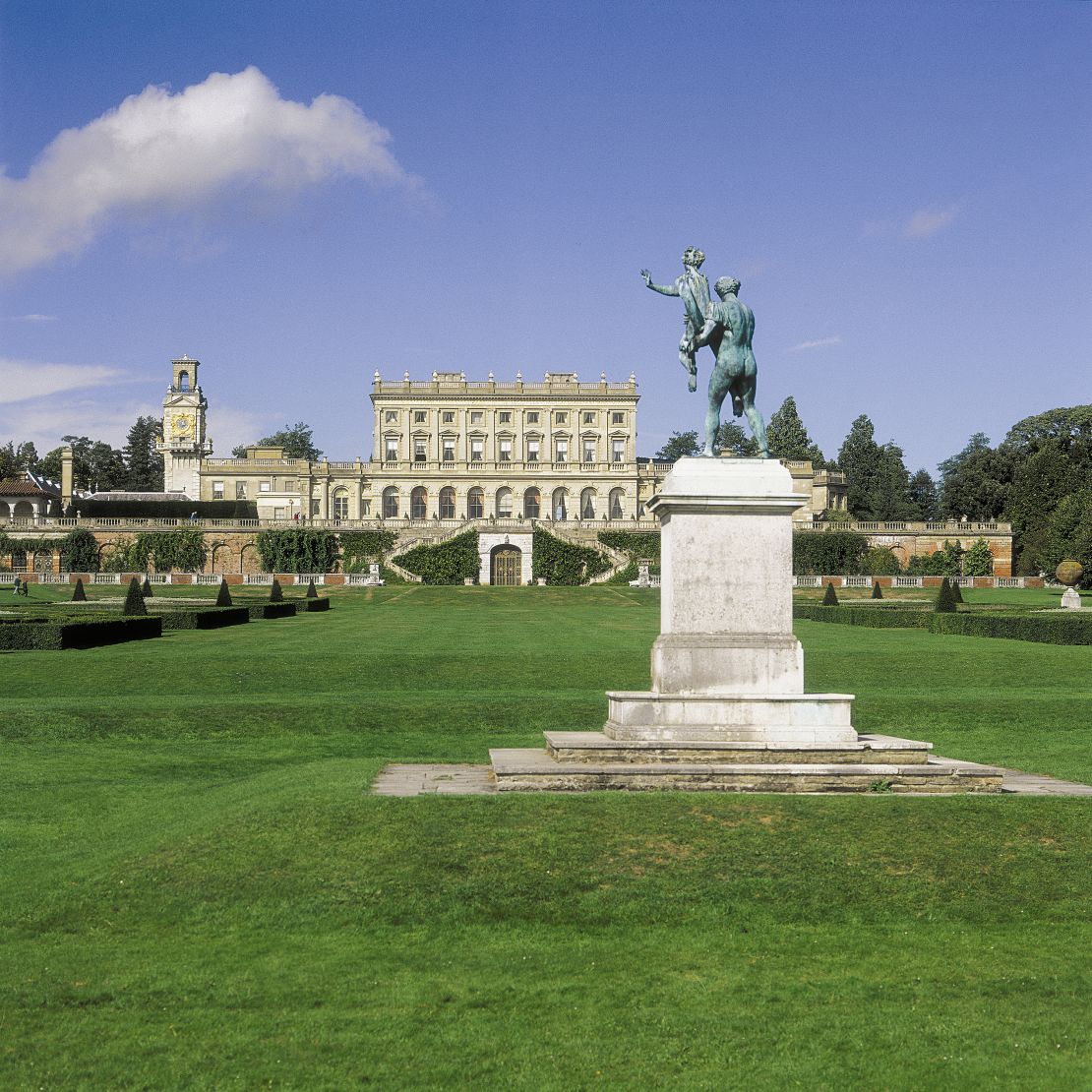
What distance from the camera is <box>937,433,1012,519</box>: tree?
11406 cm

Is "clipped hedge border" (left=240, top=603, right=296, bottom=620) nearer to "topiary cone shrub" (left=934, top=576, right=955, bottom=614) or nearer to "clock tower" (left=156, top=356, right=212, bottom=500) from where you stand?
"topiary cone shrub" (left=934, top=576, right=955, bottom=614)

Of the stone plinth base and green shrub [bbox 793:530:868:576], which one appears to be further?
green shrub [bbox 793:530:868:576]

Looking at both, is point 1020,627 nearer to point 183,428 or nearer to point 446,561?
point 446,561

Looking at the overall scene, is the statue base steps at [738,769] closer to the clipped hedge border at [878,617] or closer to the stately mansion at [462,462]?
the clipped hedge border at [878,617]

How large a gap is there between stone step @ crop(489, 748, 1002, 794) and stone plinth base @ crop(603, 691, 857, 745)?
2.48 feet

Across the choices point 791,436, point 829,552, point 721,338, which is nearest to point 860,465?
point 791,436

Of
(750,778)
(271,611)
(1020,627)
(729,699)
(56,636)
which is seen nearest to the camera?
(750,778)

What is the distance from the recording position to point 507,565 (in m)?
98.8

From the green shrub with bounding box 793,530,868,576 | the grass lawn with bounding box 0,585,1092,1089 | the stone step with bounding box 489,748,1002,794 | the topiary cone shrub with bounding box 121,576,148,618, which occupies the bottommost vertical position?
the grass lawn with bounding box 0,585,1092,1089

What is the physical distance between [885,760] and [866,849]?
3.02 meters

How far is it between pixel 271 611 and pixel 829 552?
58.3 m

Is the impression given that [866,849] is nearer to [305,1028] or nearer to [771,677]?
[771,677]

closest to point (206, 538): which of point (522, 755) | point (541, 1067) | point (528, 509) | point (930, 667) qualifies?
point (528, 509)

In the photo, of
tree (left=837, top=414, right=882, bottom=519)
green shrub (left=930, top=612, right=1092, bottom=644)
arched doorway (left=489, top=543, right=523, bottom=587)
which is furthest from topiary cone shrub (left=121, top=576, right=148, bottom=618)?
tree (left=837, top=414, right=882, bottom=519)
